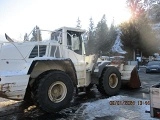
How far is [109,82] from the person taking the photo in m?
9.84

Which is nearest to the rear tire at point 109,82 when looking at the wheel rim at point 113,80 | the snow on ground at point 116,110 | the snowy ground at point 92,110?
the wheel rim at point 113,80

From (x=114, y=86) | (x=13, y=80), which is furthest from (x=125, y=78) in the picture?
(x=13, y=80)

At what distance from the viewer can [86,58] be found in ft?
31.4

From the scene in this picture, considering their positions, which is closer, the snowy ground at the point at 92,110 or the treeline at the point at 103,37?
the snowy ground at the point at 92,110

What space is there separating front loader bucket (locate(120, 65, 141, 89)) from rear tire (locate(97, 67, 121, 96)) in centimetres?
94

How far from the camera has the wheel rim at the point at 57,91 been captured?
7.12m

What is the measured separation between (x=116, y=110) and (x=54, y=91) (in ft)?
6.64

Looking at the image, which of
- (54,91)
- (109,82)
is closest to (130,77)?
(109,82)

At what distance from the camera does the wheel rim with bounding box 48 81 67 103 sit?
23.4ft

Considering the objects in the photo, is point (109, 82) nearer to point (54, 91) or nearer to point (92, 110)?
point (92, 110)

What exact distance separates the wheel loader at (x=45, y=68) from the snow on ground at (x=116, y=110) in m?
0.87

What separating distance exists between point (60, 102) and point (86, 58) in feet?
9.51

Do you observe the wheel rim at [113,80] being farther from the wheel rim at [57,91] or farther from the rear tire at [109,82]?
the wheel rim at [57,91]
